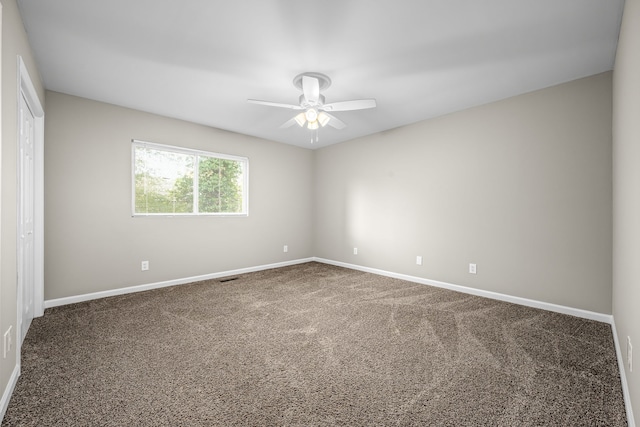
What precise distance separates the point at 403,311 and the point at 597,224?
206cm

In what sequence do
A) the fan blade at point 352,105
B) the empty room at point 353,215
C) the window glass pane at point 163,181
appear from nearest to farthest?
the empty room at point 353,215 → the fan blade at point 352,105 → the window glass pane at point 163,181

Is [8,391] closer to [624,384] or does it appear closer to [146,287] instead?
[146,287]

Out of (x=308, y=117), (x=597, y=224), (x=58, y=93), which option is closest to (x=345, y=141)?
(x=308, y=117)

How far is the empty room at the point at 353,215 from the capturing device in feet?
5.66

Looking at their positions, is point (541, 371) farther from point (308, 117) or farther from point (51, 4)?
point (51, 4)

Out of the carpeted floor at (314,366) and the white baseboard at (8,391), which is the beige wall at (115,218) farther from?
the white baseboard at (8,391)

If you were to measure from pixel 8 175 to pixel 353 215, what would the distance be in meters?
4.33

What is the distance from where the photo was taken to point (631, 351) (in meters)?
1.62

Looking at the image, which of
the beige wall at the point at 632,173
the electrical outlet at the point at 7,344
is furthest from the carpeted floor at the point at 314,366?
the beige wall at the point at 632,173

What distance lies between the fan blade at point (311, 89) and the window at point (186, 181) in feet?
7.75

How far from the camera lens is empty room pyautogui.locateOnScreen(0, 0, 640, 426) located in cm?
173

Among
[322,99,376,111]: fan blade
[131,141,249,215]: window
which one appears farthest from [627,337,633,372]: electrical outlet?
[131,141,249,215]: window

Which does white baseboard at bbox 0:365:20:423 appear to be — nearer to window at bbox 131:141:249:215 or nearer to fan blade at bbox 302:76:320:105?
window at bbox 131:141:249:215

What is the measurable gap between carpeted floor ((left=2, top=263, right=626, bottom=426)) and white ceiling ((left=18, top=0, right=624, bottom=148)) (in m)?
2.40
